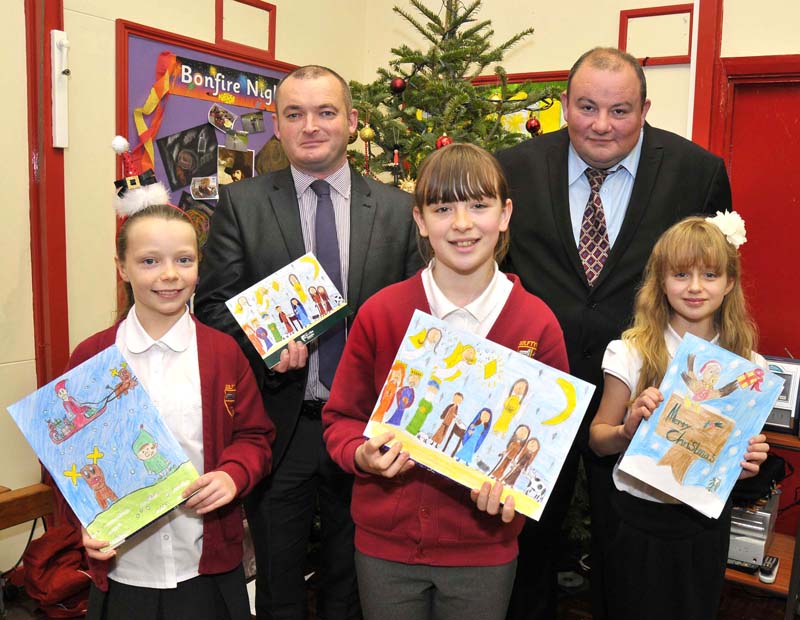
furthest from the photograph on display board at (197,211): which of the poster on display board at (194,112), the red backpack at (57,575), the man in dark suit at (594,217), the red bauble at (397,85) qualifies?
the man in dark suit at (594,217)

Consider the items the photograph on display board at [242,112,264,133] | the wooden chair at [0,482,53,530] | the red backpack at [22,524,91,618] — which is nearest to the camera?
the wooden chair at [0,482,53,530]

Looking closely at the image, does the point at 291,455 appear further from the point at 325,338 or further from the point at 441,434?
the point at 441,434

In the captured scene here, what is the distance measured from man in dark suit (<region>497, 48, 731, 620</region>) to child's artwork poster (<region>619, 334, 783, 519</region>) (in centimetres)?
39

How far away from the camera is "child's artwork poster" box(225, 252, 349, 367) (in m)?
2.00

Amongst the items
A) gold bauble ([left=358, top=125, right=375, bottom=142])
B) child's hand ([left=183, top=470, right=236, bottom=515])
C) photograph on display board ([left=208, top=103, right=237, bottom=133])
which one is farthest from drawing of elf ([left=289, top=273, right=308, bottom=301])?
photograph on display board ([left=208, top=103, right=237, bottom=133])

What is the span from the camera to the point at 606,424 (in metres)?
1.98

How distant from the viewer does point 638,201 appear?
90.7 inches

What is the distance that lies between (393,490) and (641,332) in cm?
84

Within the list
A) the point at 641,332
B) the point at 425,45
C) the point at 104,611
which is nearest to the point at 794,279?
the point at 641,332

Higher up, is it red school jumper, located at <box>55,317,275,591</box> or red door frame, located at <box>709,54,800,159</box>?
red door frame, located at <box>709,54,800,159</box>

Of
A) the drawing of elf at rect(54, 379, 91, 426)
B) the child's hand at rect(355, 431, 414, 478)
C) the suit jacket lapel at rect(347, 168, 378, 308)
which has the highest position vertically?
the suit jacket lapel at rect(347, 168, 378, 308)

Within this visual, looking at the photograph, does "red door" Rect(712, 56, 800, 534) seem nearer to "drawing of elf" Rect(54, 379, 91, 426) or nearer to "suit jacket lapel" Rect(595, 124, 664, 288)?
"suit jacket lapel" Rect(595, 124, 664, 288)

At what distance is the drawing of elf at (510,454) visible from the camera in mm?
1518

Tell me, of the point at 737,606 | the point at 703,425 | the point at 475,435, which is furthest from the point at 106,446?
the point at 737,606
